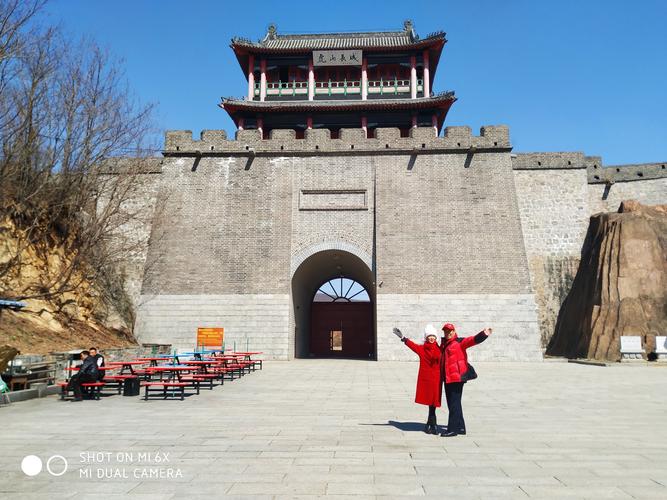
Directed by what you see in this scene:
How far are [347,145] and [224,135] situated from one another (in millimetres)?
5080

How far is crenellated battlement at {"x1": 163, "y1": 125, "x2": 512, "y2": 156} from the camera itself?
1950 cm

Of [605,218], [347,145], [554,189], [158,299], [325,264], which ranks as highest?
[347,145]

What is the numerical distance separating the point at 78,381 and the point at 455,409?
20.8 feet

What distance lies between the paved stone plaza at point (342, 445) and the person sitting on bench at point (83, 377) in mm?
285

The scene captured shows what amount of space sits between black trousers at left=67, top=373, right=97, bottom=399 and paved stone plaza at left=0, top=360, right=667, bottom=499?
28cm

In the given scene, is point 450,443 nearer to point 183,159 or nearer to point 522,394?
point 522,394

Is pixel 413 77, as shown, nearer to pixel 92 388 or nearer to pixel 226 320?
pixel 226 320

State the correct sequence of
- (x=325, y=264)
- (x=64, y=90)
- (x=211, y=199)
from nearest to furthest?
1. (x=64, y=90)
2. (x=211, y=199)
3. (x=325, y=264)

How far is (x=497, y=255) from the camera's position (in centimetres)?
1814

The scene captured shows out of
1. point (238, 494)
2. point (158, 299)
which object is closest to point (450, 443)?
point (238, 494)

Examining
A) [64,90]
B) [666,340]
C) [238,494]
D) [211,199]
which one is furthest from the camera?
[211,199]

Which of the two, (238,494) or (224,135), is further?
(224,135)

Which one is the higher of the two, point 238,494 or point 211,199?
point 211,199

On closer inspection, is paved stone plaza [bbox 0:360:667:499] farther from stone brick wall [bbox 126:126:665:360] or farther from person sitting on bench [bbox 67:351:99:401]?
stone brick wall [bbox 126:126:665:360]
